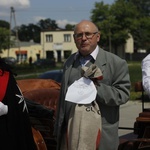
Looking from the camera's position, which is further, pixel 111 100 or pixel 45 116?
pixel 45 116

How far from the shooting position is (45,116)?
4742mm

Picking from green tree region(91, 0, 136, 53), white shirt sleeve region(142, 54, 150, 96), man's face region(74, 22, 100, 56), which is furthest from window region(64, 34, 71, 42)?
man's face region(74, 22, 100, 56)

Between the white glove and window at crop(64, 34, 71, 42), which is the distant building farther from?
the white glove

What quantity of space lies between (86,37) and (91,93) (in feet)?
1.52

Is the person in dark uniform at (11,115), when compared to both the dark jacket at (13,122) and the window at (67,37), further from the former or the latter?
the window at (67,37)

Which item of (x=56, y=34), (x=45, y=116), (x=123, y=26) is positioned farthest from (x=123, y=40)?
(x=45, y=116)

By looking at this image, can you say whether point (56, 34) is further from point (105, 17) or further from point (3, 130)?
point (3, 130)

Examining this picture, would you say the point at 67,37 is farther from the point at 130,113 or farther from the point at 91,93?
the point at 91,93

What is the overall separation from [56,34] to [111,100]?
292 feet

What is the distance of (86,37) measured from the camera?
342cm

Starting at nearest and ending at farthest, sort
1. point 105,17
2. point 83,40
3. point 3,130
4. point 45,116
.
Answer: point 3,130
point 83,40
point 45,116
point 105,17

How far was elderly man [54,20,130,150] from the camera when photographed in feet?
10.9

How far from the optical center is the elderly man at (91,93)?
10.9 feet

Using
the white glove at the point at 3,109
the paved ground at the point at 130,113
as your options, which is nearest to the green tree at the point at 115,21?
the paved ground at the point at 130,113
